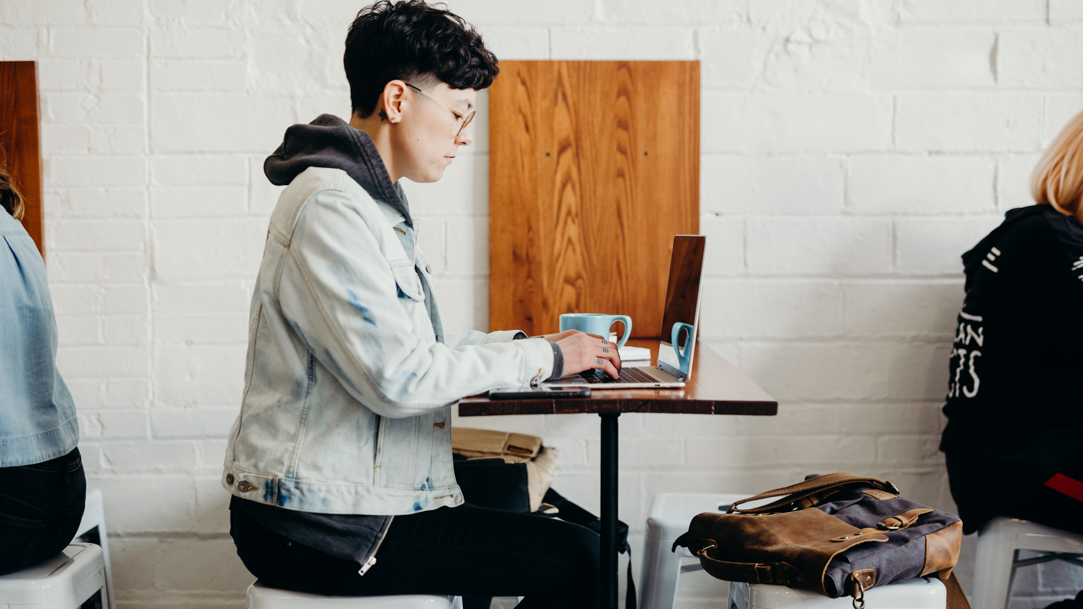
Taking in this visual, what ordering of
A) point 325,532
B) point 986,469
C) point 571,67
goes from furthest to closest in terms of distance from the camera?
1. point 571,67
2. point 986,469
3. point 325,532

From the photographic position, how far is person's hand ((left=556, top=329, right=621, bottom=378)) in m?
1.04

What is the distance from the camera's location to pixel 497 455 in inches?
58.0

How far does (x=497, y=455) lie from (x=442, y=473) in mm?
456

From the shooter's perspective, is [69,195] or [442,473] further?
[69,195]

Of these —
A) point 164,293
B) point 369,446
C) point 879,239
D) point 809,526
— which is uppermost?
point 879,239

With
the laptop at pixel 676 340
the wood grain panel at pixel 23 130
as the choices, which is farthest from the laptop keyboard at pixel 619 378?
the wood grain panel at pixel 23 130

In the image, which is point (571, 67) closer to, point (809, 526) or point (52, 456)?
point (809, 526)

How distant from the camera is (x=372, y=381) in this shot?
890 millimetres

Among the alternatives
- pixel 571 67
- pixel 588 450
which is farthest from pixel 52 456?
pixel 571 67

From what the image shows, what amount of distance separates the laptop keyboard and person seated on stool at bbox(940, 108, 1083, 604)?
81 centimetres

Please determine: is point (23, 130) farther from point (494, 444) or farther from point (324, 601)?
point (324, 601)

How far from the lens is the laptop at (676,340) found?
102cm

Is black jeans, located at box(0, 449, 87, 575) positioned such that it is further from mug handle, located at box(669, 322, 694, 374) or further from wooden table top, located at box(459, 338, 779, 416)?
mug handle, located at box(669, 322, 694, 374)

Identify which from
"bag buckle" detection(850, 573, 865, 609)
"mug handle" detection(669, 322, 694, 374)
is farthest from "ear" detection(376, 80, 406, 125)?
"bag buckle" detection(850, 573, 865, 609)
